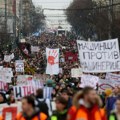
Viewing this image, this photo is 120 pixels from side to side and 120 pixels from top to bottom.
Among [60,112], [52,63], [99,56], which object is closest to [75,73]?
[52,63]

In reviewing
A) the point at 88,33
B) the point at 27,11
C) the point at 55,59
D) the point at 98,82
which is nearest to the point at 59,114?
the point at 98,82

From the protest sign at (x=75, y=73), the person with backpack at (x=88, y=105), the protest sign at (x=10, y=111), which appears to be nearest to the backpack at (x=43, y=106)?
the protest sign at (x=10, y=111)

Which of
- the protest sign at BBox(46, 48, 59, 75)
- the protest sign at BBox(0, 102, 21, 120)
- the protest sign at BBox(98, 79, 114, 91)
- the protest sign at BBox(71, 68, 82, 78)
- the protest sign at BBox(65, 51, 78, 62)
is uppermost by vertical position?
the protest sign at BBox(65, 51, 78, 62)

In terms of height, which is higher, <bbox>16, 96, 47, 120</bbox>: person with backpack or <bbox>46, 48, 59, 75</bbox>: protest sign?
<bbox>46, 48, 59, 75</bbox>: protest sign

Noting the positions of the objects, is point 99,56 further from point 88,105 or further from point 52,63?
point 88,105

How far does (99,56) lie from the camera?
16203mm

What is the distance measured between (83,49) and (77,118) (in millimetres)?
8992

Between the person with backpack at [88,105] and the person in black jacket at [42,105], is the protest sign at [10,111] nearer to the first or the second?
the person in black jacket at [42,105]

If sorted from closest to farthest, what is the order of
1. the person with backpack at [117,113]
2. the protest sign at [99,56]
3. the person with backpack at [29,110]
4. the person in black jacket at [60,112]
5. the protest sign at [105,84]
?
the person with backpack at [29,110]
the person with backpack at [117,113]
the person in black jacket at [60,112]
the protest sign at [105,84]
the protest sign at [99,56]

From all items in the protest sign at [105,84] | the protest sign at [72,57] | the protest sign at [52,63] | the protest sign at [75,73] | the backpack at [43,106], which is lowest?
the backpack at [43,106]

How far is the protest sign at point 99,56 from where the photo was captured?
15.8m

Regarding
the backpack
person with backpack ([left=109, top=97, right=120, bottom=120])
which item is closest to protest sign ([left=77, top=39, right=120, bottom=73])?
the backpack

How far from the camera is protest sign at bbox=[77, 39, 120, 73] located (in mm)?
15797

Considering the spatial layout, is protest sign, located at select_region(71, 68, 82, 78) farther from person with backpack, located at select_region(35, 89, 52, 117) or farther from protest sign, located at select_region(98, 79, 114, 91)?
person with backpack, located at select_region(35, 89, 52, 117)
